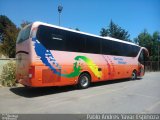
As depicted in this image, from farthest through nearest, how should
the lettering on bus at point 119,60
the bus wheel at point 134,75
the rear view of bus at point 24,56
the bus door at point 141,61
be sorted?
1. the bus door at point 141,61
2. the bus wheel at point 134,75
3. the lettering on bus at point 119,60
4. the rear view of bus at point 24,56

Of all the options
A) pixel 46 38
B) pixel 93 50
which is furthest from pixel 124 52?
pixel 46 38

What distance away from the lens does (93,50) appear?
42.6 feet

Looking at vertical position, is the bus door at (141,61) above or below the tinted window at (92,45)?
below

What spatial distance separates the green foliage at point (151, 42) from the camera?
4316 cm

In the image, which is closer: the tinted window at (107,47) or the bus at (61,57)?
the bus at (61,57)

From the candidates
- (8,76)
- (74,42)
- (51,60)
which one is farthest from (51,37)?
(8,76)

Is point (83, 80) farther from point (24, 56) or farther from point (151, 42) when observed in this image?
point (151, 42)

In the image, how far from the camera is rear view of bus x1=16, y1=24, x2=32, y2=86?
9.67 m

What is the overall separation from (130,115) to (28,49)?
5405 millimetres

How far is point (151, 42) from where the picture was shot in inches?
1750

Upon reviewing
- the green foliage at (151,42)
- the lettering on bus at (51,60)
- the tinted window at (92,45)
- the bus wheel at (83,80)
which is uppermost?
the green foliage at (151,42)

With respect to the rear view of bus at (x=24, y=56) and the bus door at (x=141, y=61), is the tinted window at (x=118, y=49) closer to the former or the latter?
the bus door at (x=141, y=61)

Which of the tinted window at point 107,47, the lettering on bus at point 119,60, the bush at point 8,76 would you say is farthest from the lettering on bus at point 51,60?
the bush at point 8,76

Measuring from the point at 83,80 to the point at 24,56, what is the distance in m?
3.93
